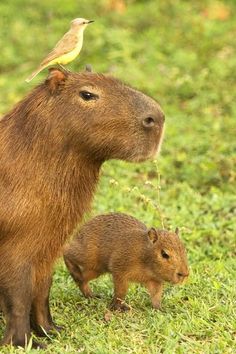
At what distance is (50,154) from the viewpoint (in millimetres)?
5820

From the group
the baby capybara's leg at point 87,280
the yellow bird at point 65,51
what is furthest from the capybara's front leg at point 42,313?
the yellow bird at point 65,51

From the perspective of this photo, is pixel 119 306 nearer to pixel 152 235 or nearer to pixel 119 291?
pixel 119 291

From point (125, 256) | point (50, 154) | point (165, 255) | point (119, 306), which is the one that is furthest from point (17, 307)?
point (165, 255)

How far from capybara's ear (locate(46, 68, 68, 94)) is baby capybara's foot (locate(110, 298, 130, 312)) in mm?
1651

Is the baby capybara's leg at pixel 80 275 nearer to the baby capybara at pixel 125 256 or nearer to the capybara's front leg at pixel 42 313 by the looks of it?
the baby capybara at pixel 125 256

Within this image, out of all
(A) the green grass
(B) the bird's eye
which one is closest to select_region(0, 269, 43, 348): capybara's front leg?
(A) the green grass

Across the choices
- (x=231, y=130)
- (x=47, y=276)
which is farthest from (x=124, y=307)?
(x=231, y=130)

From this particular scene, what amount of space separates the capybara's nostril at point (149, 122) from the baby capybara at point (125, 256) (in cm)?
125

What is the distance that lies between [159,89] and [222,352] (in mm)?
7409

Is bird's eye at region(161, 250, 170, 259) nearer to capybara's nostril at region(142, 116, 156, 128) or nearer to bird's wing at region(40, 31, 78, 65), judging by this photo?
capybara's nostril at region(142, 116, 156, 128)

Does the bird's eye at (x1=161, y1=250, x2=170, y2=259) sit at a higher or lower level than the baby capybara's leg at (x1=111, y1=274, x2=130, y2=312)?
higher

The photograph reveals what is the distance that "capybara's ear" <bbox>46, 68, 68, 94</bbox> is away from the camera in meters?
5.81

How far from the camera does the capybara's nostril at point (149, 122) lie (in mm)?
5758

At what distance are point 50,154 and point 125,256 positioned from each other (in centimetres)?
130
